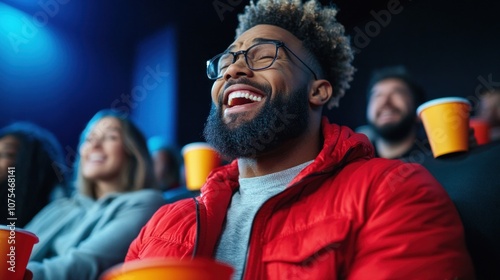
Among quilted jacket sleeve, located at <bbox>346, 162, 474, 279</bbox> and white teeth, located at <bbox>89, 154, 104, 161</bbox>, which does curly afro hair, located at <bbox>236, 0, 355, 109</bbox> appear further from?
white teeth, located at <bbox>89, 154, 104, 161</bbox>

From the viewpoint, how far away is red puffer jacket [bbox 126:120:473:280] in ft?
3.01

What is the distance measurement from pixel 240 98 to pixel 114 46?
8.85 feet

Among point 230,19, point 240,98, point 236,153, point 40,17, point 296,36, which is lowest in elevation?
point 236,153

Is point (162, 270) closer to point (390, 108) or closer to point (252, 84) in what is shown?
point (252, 84)

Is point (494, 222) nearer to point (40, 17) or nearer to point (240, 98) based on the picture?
point (240, 98)

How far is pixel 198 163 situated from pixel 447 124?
0.93 metres

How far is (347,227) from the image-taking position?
971 millimetres

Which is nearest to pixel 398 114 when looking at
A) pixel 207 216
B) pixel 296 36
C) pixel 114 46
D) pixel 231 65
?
pixel 296 36

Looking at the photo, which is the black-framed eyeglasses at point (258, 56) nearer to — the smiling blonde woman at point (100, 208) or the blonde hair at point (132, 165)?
the smiling blonde woman at point (100, 208)

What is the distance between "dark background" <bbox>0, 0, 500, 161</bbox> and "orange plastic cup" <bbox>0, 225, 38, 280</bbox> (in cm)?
207

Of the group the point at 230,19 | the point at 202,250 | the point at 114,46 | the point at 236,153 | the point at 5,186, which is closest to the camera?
the point at 202,250

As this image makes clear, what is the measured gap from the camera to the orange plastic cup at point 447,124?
4.15 ft

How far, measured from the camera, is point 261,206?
42.8 inches

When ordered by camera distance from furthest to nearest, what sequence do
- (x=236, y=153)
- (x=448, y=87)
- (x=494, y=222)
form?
(x=448, y=87) → (x=236, y=153) → (x=494, y=222)
